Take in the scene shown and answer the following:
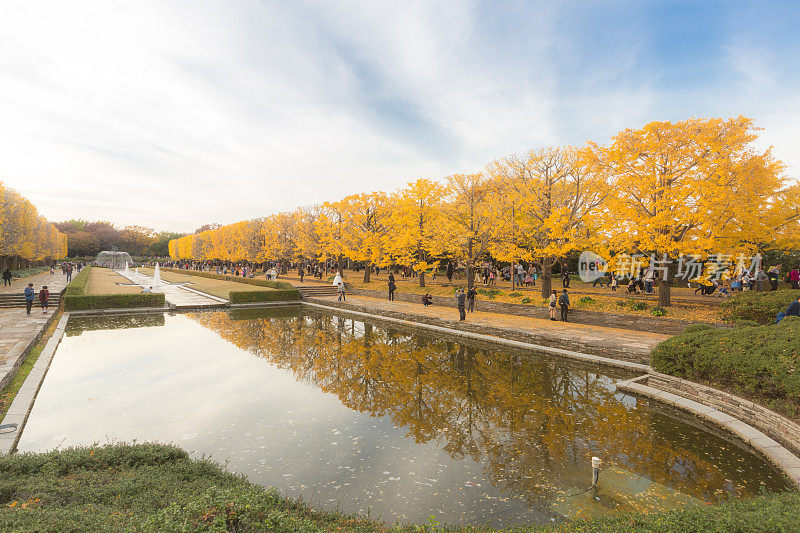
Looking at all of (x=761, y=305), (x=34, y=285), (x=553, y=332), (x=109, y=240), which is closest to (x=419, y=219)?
(x=553, y=332)

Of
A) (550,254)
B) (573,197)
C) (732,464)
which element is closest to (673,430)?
(732,464)

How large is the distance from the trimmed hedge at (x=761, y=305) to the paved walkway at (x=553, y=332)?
8.13 ft

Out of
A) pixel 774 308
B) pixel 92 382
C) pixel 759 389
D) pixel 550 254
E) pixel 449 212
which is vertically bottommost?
pixel 92 382

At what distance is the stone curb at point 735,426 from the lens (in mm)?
6235

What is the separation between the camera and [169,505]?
438 cm

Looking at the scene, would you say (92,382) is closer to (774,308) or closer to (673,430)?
(673,430)

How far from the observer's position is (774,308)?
12.8m

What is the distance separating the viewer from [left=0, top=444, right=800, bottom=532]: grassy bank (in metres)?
3.70

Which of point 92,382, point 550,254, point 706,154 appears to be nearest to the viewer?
point 92,382

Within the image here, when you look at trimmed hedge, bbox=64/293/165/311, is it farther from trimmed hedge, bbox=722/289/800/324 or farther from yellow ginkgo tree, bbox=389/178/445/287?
trimmed hedge, bbox=722/289/800/324

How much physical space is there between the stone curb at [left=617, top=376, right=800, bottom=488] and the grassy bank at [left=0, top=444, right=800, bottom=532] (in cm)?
207

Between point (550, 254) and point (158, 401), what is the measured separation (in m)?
18.9

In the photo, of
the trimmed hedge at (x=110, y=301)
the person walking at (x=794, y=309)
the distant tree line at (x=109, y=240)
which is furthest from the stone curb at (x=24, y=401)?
the distant tree line at (x=109, y=240)

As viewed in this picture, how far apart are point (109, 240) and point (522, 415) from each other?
139593 mm
